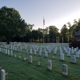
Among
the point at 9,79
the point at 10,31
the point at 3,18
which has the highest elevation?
the point at 3,18

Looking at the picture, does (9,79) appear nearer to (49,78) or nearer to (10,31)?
(49,78)

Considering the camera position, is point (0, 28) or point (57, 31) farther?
point (57, 31)

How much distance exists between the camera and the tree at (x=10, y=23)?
42562mm

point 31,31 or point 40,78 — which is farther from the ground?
point 31,31

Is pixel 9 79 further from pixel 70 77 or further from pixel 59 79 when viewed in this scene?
pixel 70 77

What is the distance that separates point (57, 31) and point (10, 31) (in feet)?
125

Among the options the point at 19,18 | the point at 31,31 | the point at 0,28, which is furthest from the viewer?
the point at 31,31

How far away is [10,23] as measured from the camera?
143ft

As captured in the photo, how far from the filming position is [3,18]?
45.0 metres

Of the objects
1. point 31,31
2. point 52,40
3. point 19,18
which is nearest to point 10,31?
point 19,18

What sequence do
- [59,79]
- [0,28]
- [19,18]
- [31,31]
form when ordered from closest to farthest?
[59,79] → [0,28] → [19,18] → [31,31]

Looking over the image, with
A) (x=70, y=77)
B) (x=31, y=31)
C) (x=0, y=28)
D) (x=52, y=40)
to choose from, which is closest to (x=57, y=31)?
(x=52, y=40)

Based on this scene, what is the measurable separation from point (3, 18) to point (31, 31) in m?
27.9

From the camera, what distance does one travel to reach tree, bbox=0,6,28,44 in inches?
1676
